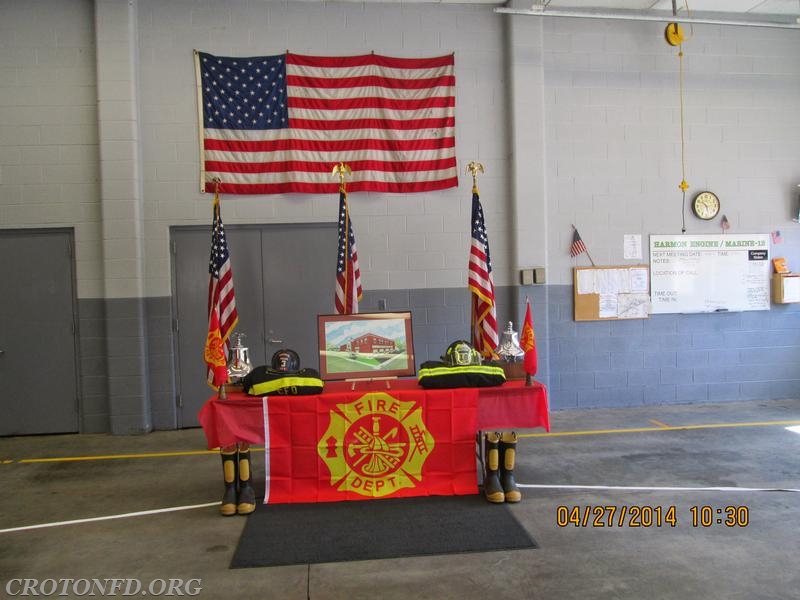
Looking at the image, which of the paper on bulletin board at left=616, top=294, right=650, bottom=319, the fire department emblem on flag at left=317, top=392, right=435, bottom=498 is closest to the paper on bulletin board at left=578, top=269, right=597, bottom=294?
the paper on bulletin board at left=616, top=294, right=650, bottom=319

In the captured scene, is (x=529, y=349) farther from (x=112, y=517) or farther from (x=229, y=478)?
(x=112, y=517)

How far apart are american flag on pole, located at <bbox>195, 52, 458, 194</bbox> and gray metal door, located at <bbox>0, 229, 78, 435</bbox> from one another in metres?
1.71

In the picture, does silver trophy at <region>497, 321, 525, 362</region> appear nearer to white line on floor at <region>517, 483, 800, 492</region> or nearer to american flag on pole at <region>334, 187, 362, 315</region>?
white line on floor at <region>517, 483, 800, 492</region>

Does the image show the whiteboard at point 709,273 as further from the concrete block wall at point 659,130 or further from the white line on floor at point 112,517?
the white line on floor at point 112,517

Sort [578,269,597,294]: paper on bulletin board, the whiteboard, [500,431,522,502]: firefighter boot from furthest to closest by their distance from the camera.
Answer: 1. the whiteboard
2. [578,269,597,294]: paper on bulletin board
3. [500,431,522,502]: firefighter boot

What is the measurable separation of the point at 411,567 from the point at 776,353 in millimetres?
5720

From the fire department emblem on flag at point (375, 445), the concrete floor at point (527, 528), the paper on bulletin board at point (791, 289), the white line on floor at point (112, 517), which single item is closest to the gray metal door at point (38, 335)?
the concrete floor at point (527, 528)

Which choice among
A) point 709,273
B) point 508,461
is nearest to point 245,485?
point 508,461

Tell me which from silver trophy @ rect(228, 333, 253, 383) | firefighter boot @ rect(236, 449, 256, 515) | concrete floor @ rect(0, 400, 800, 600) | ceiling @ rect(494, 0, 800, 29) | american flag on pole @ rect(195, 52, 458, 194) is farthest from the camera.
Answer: ceiling @ rect(494, 0, 800, 29)

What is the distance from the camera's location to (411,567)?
3.10m

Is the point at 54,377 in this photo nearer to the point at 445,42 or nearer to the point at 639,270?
the point at 445,42
